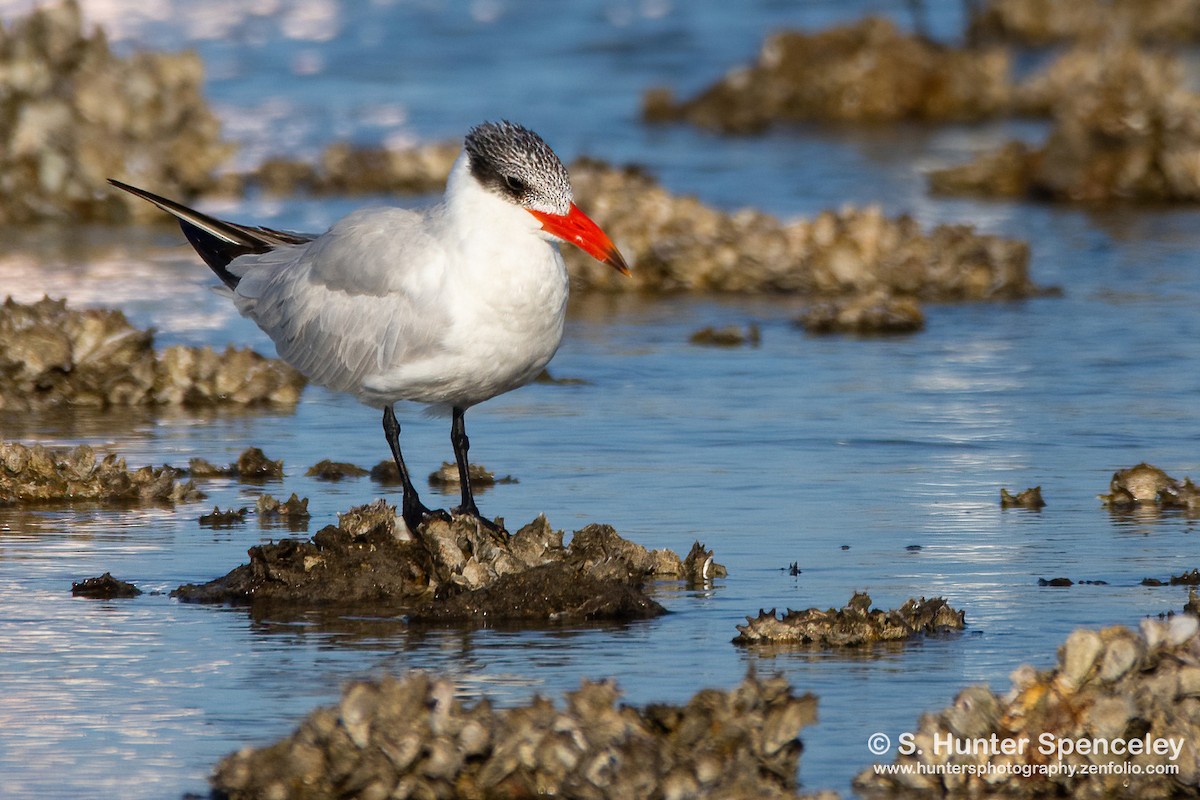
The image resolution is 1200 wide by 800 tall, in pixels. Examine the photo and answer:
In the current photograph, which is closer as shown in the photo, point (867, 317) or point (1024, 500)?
point (1024, 500)

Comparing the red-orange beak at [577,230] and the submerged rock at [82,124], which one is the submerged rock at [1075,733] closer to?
the red-orange beak at [577,230]

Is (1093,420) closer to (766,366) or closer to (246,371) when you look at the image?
(766,366)

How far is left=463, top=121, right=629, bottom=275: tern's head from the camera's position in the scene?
6379 mm

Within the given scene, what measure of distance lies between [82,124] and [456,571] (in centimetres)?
965

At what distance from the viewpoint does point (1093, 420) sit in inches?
330

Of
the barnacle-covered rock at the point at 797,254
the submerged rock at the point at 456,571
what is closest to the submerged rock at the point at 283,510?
the submerged rock at the point at 456,571

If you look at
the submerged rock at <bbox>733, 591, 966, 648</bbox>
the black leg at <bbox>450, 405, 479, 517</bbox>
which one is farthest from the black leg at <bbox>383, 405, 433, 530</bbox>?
the submerged rock at <bbox>733, 591, 966, 648</bbox>

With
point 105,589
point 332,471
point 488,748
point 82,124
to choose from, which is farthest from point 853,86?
point 488,748

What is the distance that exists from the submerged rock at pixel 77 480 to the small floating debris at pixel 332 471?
54 cm

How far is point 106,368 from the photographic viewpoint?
29.2 feet

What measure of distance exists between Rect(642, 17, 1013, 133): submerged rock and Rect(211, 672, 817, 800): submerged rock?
16054 millimetres

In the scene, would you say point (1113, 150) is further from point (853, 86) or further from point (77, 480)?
point (77, 480)

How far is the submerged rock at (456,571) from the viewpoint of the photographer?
574 cm

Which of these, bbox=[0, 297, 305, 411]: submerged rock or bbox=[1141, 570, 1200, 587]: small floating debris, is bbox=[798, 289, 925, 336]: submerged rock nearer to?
bbox=[0, 297, 305, 411]: submerged rock
